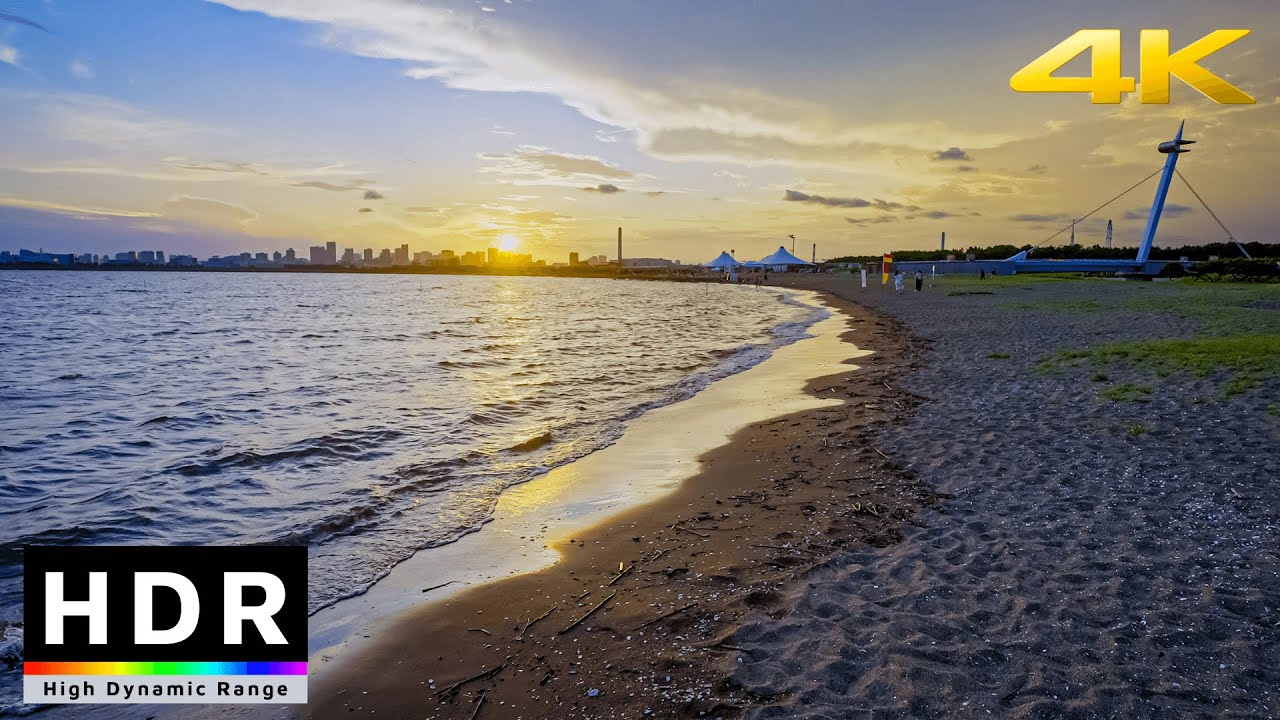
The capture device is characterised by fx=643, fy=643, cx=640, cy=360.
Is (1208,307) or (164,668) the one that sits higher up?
(1208,307)

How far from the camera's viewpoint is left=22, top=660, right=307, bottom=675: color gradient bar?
180 inches

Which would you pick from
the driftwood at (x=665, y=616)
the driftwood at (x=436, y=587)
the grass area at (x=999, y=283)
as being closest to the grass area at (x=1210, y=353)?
the driftwood at (x=665, y=616)

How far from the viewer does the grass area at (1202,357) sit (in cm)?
1129

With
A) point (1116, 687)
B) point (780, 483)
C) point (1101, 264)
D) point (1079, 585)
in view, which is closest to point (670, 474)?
point (780, 483)

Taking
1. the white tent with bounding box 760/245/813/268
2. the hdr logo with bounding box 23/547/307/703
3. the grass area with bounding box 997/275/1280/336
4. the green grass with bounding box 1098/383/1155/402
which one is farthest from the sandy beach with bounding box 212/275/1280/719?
the white tent with bounding box 760/245/813/268

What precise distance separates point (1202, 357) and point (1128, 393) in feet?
10.9

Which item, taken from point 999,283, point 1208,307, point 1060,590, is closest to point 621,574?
point 1060,590

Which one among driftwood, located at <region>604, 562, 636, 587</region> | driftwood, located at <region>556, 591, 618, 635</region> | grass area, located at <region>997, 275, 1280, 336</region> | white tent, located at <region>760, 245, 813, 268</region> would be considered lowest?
driftwood, located at <region>556, 591, 618, 635</region>

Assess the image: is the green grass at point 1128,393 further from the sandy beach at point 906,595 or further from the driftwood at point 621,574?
the driftwood at point 621,574

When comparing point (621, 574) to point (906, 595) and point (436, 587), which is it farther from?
point (906, 595)

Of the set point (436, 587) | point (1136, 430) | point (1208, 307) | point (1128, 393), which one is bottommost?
point (436, 587)

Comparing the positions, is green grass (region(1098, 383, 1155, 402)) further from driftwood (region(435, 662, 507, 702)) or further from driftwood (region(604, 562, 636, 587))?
driftwood (region(435, 662, 507, 702))

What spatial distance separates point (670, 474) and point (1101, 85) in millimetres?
21010

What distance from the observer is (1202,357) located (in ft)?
41.8
